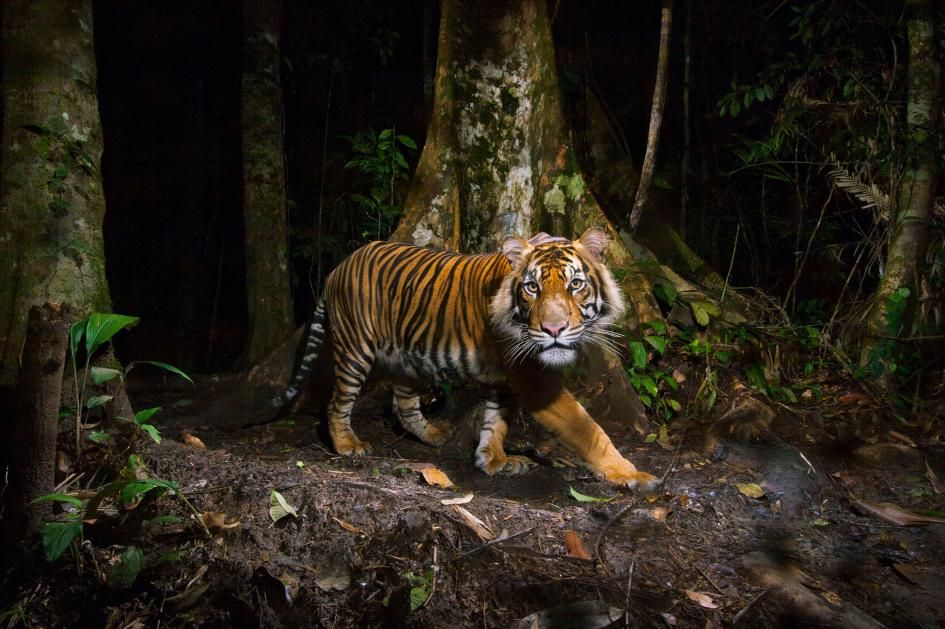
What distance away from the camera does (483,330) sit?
4.43 m

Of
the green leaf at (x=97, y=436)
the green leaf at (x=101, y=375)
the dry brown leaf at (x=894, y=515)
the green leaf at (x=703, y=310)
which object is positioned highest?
the green leaf at (x=703, y=310)

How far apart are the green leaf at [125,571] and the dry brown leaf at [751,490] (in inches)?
113

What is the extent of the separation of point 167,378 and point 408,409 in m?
3.58

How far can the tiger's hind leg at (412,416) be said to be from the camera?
5.12 m

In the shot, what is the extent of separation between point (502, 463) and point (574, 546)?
1397 mm

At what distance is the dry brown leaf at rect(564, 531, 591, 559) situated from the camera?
2.85m

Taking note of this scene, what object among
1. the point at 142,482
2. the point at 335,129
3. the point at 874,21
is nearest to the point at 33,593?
the point at 142,482

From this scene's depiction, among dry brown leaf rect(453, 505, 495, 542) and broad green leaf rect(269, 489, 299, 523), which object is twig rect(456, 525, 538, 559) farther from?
broad green leaf rect(269, 489, 299, 523)

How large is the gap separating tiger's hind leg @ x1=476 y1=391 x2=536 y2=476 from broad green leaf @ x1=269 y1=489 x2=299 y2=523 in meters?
1.55

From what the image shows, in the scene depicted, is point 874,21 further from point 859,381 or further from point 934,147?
point 859,381

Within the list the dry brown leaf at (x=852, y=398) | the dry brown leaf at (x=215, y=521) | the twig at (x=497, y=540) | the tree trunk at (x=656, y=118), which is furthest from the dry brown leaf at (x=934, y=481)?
the dry brown leaf at (x=215, y=521)

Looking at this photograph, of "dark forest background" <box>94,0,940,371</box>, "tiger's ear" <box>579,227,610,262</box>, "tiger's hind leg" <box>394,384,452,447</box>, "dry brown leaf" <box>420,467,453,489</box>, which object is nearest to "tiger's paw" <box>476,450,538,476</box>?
"dry brown leaf" <box>420,467,453,489</box>

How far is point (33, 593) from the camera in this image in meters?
2.60

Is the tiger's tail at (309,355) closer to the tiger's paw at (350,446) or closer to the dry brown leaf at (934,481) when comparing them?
the tiger's paw at (350,446)
